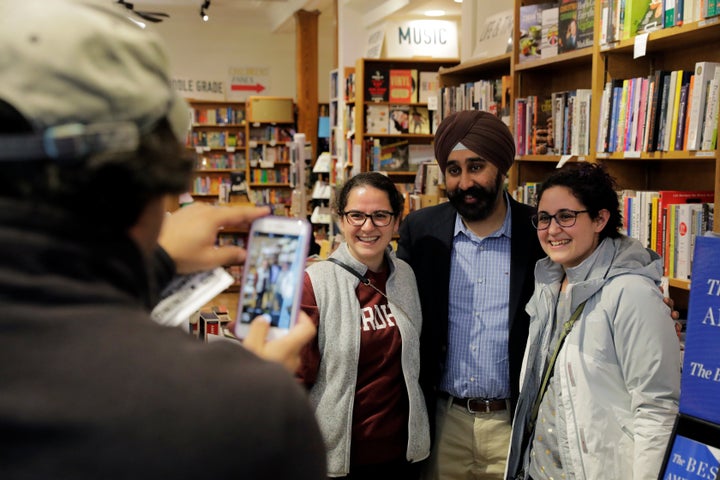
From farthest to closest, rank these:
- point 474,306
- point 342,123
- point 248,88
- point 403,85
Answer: point 248,88
point 342,123
point 403,85
point 474,306

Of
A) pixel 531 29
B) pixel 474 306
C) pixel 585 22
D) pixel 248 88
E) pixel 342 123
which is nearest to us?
pixel 474 306

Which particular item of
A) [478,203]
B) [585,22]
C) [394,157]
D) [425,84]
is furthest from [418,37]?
[478,203]

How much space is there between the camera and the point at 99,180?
696mm

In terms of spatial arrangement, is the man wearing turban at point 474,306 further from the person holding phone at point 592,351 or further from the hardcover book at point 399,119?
the hardcover book at point 399,119

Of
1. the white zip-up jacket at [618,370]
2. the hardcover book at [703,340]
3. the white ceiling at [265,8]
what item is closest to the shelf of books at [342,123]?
the white ceiling at [265,8]

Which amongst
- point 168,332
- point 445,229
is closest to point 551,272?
point 445,229

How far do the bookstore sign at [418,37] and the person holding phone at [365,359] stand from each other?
Answer: 6260mm

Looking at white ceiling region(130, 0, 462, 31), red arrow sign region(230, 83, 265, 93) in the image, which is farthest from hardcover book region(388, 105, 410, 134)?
red arrow sign region(230, 83, 265, 93)

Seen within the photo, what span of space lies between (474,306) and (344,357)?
56 centimetres

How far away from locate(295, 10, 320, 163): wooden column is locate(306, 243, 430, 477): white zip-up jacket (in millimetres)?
9090

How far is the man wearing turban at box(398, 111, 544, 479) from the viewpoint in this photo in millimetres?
2623

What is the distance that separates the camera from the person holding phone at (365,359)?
2.39 metres

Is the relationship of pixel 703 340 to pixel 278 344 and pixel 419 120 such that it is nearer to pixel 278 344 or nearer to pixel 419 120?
pixel 278 344

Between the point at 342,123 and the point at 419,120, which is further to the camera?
the point at 342,123
